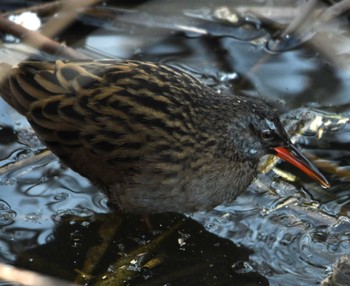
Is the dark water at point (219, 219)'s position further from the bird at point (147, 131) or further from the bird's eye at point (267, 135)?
the bird's eye at point (267, 135)

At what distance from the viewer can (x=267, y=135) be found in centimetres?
477

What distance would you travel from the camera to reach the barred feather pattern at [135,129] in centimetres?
459

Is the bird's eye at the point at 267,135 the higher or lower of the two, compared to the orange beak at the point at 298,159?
higher

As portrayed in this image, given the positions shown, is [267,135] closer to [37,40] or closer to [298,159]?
[298,159]

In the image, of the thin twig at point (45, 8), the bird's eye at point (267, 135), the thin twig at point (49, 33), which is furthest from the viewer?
the thin twig at point (45, 8)

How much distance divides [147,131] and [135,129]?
0.21 ft

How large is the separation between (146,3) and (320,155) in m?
2.00

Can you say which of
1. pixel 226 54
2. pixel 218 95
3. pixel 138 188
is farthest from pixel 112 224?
pixel 226 54

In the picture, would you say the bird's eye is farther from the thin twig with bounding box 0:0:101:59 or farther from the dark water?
the thin twig with bounding box 0:0:101:59

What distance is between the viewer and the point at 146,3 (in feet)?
21.7

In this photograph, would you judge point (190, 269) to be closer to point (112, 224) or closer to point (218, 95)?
point (112, 224)

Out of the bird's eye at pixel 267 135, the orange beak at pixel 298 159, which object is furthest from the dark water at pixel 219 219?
the bird's eye at pixel 267 135

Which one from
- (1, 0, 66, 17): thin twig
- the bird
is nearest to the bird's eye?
the bird

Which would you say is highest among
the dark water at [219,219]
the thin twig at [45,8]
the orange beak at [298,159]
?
the thin twig at [45,8]
